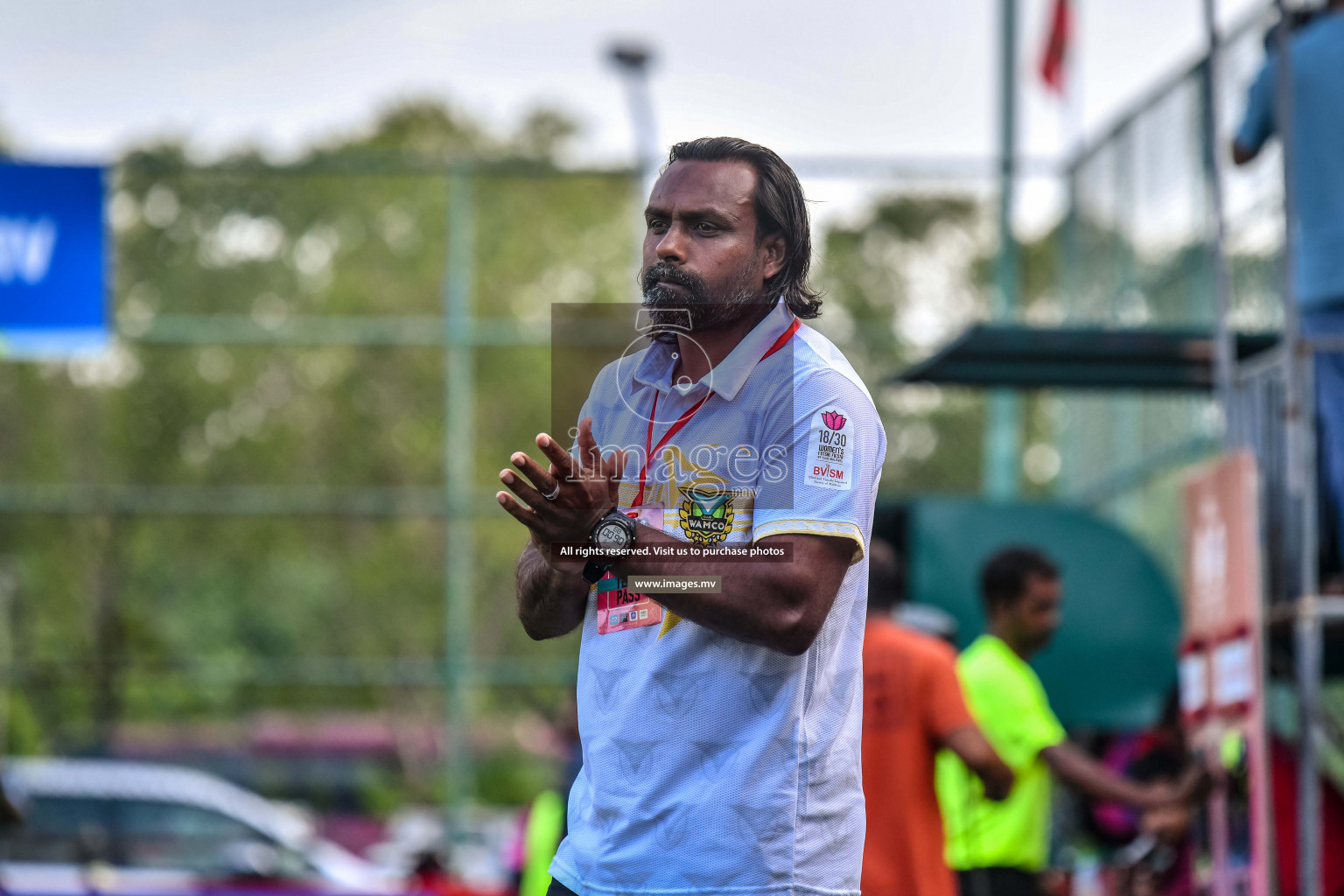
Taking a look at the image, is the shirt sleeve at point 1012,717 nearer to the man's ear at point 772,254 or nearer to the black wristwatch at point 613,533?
the man's ear at point 772,254

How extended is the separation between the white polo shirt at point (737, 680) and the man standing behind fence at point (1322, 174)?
335 cm

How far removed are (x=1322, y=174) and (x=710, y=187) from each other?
3661mm

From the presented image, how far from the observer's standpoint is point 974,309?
31.6 ft

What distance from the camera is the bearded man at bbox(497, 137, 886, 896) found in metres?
2.25

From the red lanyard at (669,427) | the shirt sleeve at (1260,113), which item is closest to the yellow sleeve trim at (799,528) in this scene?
the red lanyard at (669,427)

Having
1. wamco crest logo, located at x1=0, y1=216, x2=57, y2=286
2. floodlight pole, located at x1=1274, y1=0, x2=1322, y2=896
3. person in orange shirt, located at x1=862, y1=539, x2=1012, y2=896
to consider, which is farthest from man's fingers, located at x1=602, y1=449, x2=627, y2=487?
wamco crest logo, located at x1=0, y1=216, x2=57, y2=286

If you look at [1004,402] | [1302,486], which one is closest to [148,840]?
[1004,402]

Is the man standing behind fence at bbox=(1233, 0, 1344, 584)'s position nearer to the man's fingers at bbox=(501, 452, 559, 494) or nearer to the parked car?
the man's fingers at bbox=(501, 452, 559, 494)

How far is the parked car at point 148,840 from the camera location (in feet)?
31.2

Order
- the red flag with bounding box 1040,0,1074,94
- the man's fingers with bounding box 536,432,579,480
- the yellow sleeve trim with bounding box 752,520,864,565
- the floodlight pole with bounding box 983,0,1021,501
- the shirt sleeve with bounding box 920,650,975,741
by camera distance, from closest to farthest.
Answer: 1. the man's fingers with bounding box 536,432,579,480
2. the yellow sleeve trim with bounding box 752,520,864,565
3. the shirt sleeve with bounding box 920,650,975,741
4. the floodlight pole with bounding box 983,0,1021,501
5. the red flag with bounding box 1040,0,1074,94

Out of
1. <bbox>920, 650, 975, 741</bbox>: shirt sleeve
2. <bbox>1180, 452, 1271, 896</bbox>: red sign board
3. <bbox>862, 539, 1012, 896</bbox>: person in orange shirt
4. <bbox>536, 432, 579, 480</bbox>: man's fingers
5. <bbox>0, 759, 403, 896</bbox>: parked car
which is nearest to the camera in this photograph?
<bbox>536, 432, 579, 480</bbox>: man's fingers

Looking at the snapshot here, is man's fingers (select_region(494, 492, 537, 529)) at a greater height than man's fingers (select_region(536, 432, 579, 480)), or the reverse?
man's fingers (select_region(536, 432, 579, 480))

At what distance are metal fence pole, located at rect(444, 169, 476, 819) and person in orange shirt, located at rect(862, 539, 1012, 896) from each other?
4691 mm

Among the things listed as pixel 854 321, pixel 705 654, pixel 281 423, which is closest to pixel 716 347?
pixel 705 654
